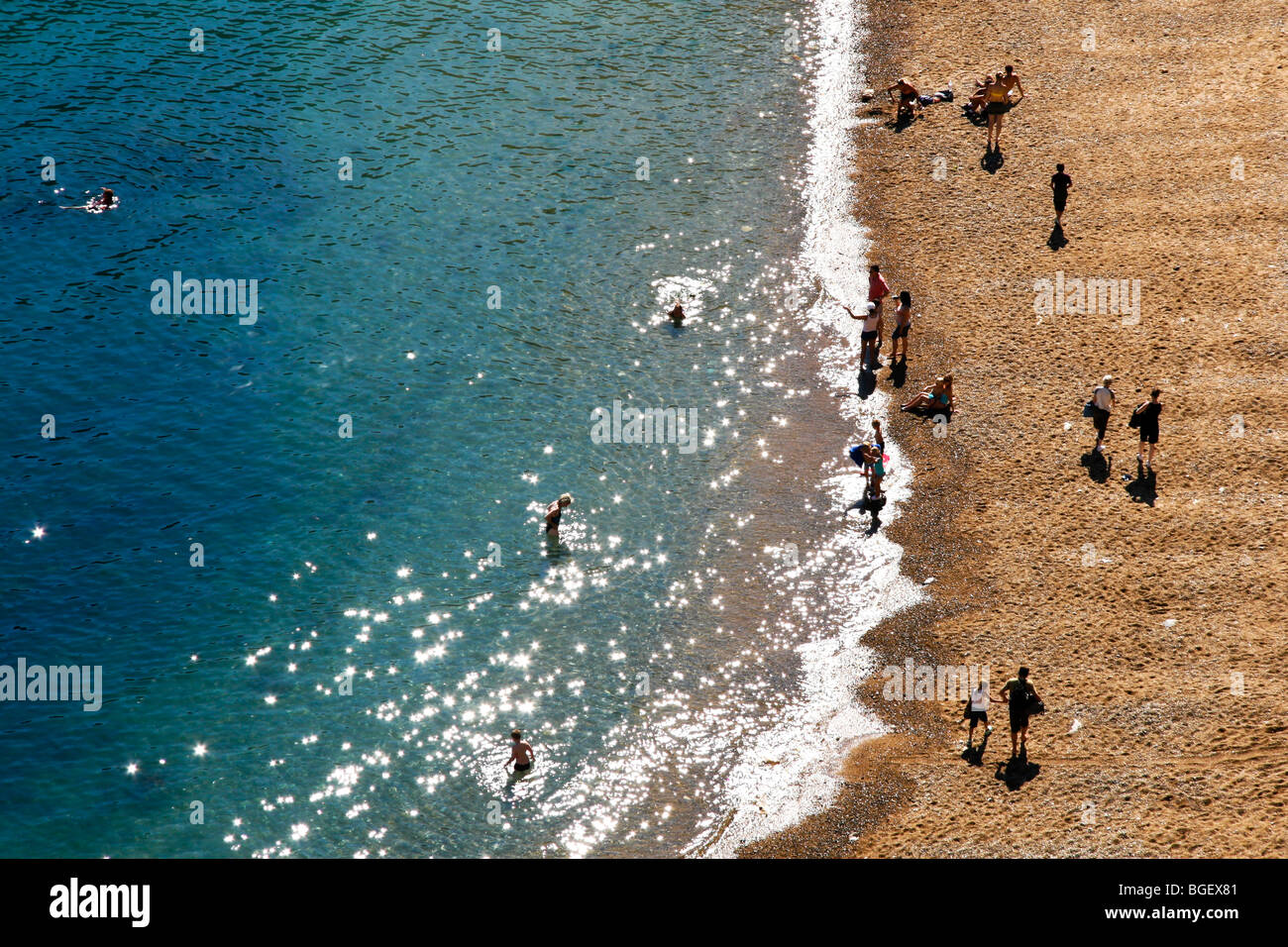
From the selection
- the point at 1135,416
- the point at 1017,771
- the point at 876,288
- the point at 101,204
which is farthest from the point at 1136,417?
the point at 101,204

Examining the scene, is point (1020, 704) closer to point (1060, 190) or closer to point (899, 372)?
point (899, 372)

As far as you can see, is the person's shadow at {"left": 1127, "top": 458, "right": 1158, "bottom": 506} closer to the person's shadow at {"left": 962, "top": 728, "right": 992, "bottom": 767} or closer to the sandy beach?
the sandy beach

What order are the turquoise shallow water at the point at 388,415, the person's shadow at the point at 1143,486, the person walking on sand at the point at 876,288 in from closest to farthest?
the turquoise shallow water at the point at 388,415 < the person's shadow at the point at 1143,486 < the person walking on sand at the point at 876,288

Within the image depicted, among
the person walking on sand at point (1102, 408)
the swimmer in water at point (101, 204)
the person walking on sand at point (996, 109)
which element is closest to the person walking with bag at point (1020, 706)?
the person walking on sand at point (1102, 408)

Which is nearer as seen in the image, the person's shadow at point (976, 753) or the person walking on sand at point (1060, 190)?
the person's shadow at point (976, 753)

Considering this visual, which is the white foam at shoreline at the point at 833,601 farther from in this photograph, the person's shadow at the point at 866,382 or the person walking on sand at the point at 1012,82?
the person walking on sand at the point at 1012,82
